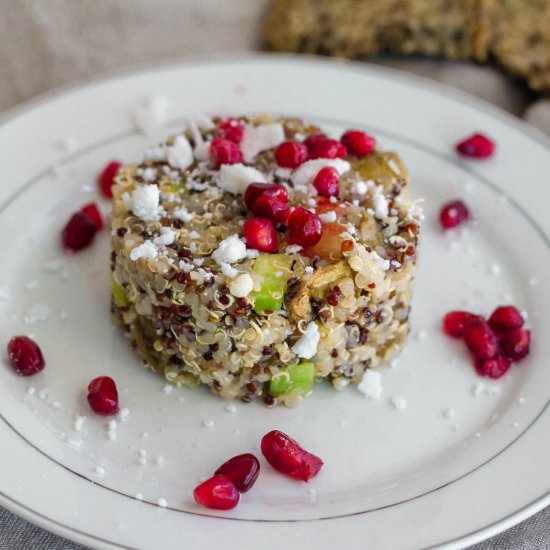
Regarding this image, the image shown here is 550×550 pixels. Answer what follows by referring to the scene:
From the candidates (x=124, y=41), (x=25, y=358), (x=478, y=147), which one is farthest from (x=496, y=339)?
(x=124, y=41)

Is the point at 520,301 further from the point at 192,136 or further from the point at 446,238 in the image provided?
the point at 192,136

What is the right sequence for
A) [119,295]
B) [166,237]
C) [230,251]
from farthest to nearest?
[119,295] → [166,237] → [230,251]

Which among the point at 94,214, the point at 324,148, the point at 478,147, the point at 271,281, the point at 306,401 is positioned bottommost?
the point at 306,401

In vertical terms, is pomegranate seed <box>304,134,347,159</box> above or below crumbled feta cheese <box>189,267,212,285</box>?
above

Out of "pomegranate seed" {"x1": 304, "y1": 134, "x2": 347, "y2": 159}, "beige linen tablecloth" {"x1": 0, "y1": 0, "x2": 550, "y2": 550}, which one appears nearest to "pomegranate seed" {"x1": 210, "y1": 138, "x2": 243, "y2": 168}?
"pomegranate seed" {"x1": 304, "y1": 134, "x2": 347, "y2": 159}

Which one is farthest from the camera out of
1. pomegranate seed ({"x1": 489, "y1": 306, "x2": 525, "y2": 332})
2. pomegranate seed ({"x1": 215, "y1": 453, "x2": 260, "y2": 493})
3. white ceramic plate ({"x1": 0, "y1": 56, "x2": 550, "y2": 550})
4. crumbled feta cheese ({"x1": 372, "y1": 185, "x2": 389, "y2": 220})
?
pomegranate seed ({"x1": 489, "y1": 306, "x2": 525, "y2": 332})

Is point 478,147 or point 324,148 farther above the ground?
point 324,148

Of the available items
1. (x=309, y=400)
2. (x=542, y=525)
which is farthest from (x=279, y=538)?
(x=542, y=525)

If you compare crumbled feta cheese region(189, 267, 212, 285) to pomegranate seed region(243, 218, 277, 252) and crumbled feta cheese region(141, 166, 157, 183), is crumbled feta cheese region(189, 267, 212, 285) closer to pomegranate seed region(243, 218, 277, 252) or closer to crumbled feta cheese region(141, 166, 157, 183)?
pomegranate seed region(243, 218, 277, 252)

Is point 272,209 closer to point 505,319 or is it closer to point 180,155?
point 180,155
